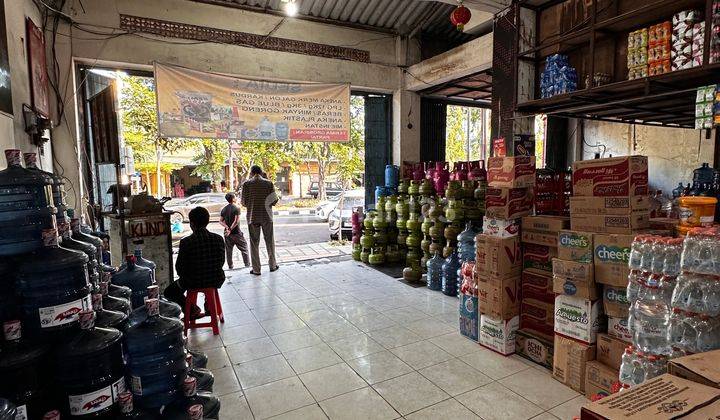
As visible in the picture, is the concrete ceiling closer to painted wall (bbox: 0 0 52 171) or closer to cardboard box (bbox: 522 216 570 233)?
painted wall (bbox: 0 0 52 171)

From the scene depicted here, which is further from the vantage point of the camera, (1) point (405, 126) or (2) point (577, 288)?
(1) point (405, 126)

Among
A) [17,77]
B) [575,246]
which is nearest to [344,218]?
[17,77]

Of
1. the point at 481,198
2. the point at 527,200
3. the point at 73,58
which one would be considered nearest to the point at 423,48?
the point at 481,198

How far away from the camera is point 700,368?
4.78ft

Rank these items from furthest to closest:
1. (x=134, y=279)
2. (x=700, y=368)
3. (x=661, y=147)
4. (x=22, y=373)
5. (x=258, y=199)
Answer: (x=661, y=147) → (x=258, y=199) → (x=134, y=279) → (x=22, y=373) → (x=700, y=368)

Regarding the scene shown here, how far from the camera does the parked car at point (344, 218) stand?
9.77 m

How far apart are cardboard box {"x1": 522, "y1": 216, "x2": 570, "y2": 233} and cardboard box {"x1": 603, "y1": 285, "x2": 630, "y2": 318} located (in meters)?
0.59

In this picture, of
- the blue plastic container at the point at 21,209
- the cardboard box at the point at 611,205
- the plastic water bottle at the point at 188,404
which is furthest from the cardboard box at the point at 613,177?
the blue plastic container at the point at 21,209

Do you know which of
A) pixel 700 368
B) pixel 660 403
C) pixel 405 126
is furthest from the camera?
pixel 405 126

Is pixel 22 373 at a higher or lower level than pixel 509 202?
lower

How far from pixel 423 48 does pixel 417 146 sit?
1.85 m

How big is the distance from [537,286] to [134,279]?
3415mm

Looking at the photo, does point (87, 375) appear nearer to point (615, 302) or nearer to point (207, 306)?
point (207, 306)

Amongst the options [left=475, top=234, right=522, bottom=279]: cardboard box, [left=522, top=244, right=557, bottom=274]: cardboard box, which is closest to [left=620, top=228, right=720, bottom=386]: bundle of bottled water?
[left=522, top=244, right=557, bottom=274]: cardboard box
